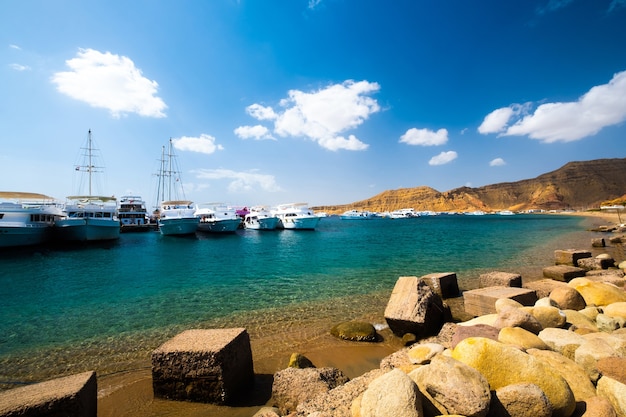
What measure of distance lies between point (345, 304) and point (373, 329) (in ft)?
10.8

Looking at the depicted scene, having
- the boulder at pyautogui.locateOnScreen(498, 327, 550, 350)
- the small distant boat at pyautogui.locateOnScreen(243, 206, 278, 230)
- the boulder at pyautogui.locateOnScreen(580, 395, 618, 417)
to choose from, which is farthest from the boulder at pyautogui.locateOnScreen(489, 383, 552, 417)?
the small distant boat at pyautogui.locateOnScreen(243, 206, 278, 230)

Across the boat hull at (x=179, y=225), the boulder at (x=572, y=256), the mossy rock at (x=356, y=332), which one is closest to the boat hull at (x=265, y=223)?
the boat hull at (x=179, y=225)

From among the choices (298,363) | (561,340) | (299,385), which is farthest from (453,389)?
(298,363)

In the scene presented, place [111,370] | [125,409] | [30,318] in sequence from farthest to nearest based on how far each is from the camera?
[30,318] < [111,370] < [125,409]

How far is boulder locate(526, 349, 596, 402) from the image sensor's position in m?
3.80

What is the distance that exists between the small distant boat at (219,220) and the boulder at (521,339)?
5380 cm

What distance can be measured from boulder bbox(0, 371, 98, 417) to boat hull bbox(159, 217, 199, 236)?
50.2m

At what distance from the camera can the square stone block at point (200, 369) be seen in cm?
502

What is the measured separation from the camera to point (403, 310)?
8156 mm

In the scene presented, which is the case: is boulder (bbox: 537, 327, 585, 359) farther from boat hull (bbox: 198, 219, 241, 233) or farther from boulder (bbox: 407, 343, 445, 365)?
boat hull (bbox: 198, 219, 241, 233)

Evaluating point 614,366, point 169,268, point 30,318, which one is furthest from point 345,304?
point 169,268

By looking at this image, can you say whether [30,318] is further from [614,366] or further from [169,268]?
[614,366]

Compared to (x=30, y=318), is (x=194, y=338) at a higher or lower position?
higher

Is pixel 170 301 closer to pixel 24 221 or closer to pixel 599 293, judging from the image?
pixel 599 293
